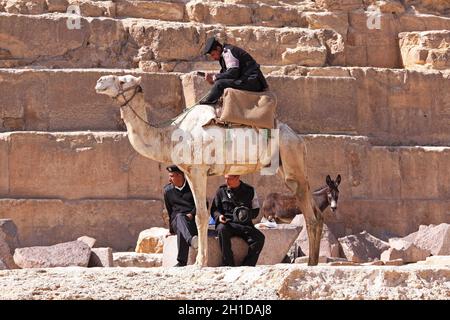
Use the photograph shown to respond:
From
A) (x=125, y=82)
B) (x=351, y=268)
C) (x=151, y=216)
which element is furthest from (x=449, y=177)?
(x=351, y=268)

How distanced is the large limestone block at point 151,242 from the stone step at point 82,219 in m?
0.66

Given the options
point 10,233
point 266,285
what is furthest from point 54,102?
point 266,285

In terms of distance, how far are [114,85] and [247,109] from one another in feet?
4.49

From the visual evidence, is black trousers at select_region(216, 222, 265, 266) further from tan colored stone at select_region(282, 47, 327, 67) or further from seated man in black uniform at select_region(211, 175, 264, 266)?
tan colored stone at select_region(282, 47, 327, 67)

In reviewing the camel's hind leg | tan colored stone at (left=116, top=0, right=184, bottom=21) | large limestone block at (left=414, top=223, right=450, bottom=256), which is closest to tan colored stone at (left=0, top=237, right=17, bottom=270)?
the camel's hind leg

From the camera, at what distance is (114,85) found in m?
13.4

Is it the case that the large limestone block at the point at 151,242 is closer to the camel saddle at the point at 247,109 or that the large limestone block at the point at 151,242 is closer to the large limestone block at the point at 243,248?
the large limestone block at the point at 243,248

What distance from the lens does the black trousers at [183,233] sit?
1384 centimetres

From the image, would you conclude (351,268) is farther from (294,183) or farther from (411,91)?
(411,91)

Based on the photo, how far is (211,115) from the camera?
13477 millimetres

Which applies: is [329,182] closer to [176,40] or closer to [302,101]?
[302,101]

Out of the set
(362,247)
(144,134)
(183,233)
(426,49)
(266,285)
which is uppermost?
(426,49)

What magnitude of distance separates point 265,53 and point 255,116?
7.09 metres

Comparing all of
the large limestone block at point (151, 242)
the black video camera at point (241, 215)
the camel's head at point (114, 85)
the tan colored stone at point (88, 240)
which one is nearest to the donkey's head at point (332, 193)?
the large limestone block at point (151, 242)
